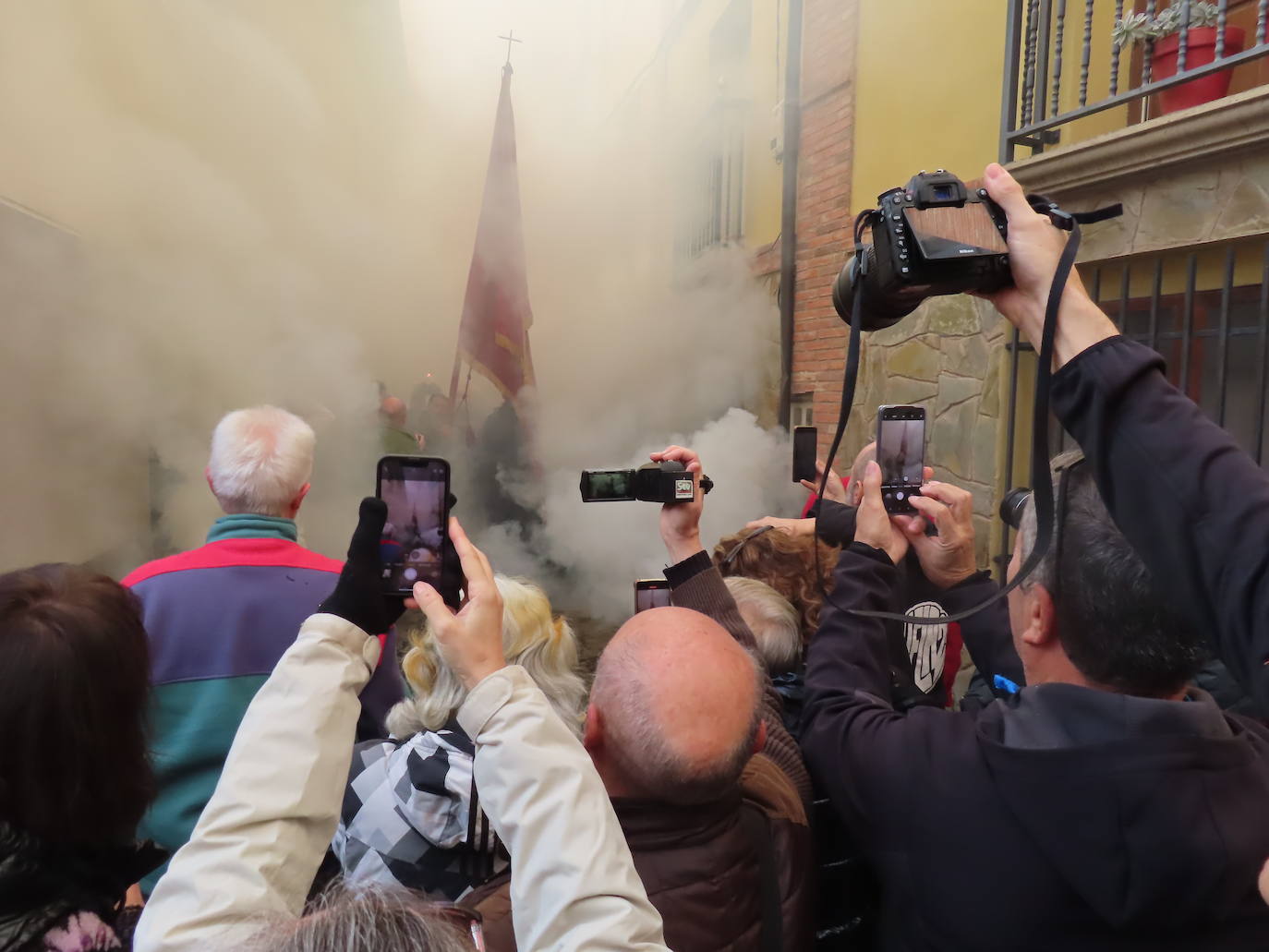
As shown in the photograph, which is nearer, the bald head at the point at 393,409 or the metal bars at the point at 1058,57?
the metal bars at the point at 1058,57

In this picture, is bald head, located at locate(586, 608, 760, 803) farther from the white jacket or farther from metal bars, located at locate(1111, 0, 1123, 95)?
metal bars, located at locate(1111, 0, 1123, 95)

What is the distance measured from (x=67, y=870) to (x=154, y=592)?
892 mm

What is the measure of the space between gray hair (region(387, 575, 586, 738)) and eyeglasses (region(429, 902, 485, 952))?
724 mm

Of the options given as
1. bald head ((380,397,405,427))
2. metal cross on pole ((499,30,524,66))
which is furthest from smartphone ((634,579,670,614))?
metal cross on pole ((499,30,524,66))

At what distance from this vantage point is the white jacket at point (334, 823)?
72cm

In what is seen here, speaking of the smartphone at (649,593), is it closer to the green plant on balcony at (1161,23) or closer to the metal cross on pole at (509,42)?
the green plant on balcony at (1161,23)

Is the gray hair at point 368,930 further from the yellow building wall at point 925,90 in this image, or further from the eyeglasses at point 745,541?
the yellow building wall at point 925,90

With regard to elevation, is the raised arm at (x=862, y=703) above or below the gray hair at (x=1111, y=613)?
below

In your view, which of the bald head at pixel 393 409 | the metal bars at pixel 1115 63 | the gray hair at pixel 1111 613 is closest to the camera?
the gray hair at pixel 1111 613

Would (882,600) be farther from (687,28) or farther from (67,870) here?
(687,28)

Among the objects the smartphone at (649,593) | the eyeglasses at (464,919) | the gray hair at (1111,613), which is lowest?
the smartphone at (649,593)

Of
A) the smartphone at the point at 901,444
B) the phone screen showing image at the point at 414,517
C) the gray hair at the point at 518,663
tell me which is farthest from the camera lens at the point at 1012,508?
the phone screen showing image at the point at 414,517

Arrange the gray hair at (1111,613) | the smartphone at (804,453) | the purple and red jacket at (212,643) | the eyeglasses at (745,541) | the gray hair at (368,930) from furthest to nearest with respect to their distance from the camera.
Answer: the smartphone at (804,453) < the eyeglasses at (745,541) < the purple and red jacket at (212,643) < the gray hair at (1111,613) < the gray hair at (368,930)

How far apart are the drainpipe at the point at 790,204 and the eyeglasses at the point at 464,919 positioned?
15.4ft
